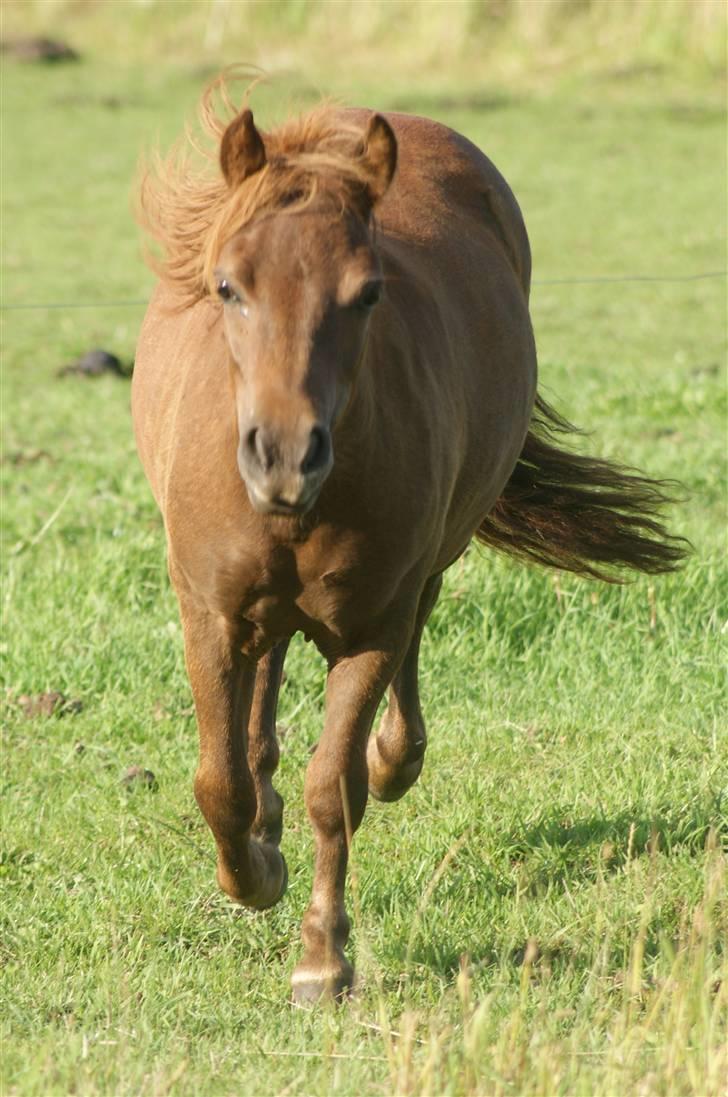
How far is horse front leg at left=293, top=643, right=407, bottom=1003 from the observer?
3689 millimetres

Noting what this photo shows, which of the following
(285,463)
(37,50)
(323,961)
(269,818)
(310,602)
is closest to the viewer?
(285,463)

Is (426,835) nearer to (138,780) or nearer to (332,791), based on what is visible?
(332,791)

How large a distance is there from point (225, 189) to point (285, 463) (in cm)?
91

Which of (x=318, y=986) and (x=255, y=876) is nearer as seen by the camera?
(x=318, y=986)

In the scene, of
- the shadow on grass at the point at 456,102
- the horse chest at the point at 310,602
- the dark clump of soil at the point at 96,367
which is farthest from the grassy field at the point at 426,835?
the shadow on grass at the point at 456,102

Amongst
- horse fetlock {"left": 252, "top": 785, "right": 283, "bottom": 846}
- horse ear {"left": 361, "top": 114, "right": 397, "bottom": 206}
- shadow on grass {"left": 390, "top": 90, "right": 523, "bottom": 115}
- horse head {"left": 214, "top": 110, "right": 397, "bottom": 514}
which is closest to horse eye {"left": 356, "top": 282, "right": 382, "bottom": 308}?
horse head {"left": 214, "top": 110, "right": 397, "bottom": 514}

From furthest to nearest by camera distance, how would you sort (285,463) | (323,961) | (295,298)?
1. (323,961)
2. (295,298)
3. (285,463)

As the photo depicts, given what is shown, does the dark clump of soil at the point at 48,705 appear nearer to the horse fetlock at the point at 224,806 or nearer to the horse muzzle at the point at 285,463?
the horse fetlock at the point at 224,806

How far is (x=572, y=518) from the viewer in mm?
5328

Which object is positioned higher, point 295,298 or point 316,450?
point 295,298

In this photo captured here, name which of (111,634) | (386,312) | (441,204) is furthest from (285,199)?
(111,634)

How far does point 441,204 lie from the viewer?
183 inches

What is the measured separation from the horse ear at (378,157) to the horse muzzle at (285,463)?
716mm

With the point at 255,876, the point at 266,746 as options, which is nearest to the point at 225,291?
the point at 255,876
